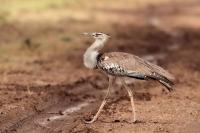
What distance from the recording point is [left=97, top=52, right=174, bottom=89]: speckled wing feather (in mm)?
10445

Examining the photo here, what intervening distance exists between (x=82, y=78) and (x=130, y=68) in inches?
204

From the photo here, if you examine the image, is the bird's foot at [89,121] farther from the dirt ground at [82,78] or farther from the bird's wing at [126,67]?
the bird's wing at [126,67]

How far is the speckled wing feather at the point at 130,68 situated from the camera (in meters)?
10.4

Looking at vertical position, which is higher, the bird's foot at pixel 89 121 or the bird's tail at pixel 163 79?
the bird's tail at pixel 163 79

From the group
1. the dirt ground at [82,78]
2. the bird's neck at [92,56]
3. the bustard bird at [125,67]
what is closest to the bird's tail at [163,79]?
the bustard bird at [125,67]

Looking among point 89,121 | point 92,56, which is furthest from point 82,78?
point 92,56

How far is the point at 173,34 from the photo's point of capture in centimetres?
2558

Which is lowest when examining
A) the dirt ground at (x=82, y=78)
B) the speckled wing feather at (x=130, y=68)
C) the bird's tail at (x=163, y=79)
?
the dirt ground at (x=82, y=78)

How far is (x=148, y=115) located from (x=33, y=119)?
6.58ft

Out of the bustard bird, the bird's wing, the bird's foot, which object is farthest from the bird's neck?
the bird's foot

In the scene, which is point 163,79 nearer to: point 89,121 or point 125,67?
point 125,67

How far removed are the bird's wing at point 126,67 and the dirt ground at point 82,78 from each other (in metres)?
0.87

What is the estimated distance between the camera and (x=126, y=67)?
34.3ft

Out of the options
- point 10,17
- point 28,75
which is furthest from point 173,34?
point 28,75
